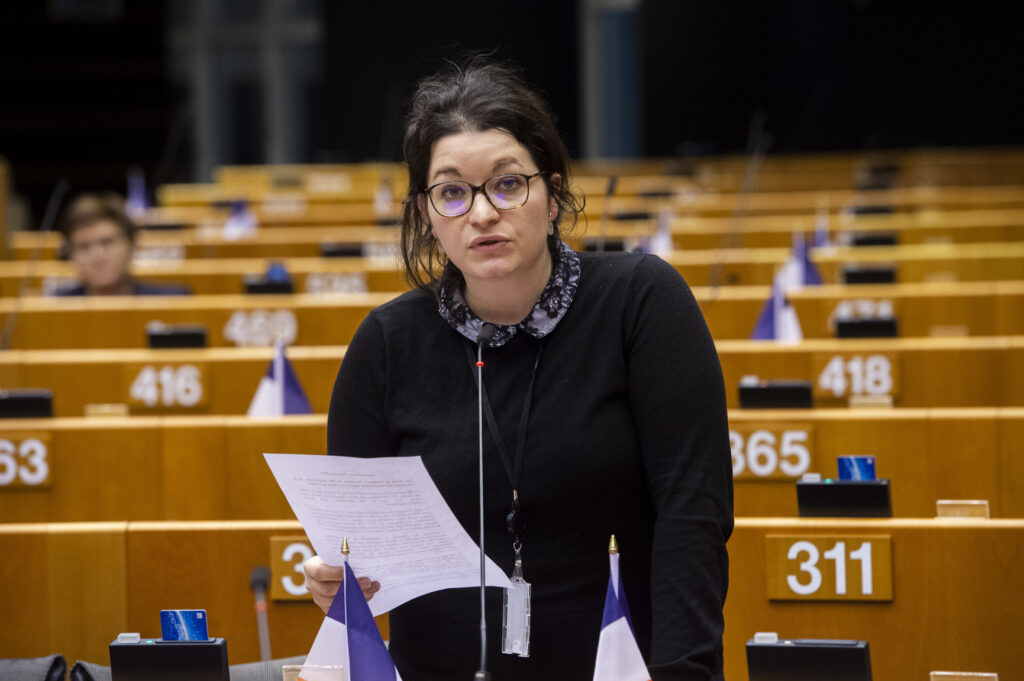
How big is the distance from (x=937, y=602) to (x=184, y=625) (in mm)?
1079

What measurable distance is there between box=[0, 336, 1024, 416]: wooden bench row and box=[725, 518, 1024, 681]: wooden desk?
3.79ft

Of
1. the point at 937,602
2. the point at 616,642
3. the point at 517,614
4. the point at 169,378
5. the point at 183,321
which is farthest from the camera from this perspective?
the point at 183,321

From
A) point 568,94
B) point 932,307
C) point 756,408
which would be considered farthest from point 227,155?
point 756,408

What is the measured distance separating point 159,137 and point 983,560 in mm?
9248

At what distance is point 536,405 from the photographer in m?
1.51

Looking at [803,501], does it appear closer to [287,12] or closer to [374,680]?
[374,680]

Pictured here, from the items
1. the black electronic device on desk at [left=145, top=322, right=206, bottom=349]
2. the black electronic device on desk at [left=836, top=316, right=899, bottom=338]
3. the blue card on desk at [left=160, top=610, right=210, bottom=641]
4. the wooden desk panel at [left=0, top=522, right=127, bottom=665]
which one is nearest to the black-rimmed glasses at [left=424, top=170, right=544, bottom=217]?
the blue card on desk at [left=160, top=610, right=210, bottom=641]

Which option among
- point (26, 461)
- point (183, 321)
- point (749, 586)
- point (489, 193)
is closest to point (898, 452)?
point (749, 586)

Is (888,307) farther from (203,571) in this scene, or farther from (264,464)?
(203,571)

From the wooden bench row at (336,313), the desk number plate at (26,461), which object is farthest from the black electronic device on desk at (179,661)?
the wooden bench row at (336,313)

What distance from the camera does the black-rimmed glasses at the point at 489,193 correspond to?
152 cm

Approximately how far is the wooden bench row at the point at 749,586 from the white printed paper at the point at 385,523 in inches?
26.4

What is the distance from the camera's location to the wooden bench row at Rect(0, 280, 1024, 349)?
12.4ft

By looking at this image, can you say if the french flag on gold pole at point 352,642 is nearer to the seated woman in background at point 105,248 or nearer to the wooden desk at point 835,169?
the seated woman in background at point 105,248
